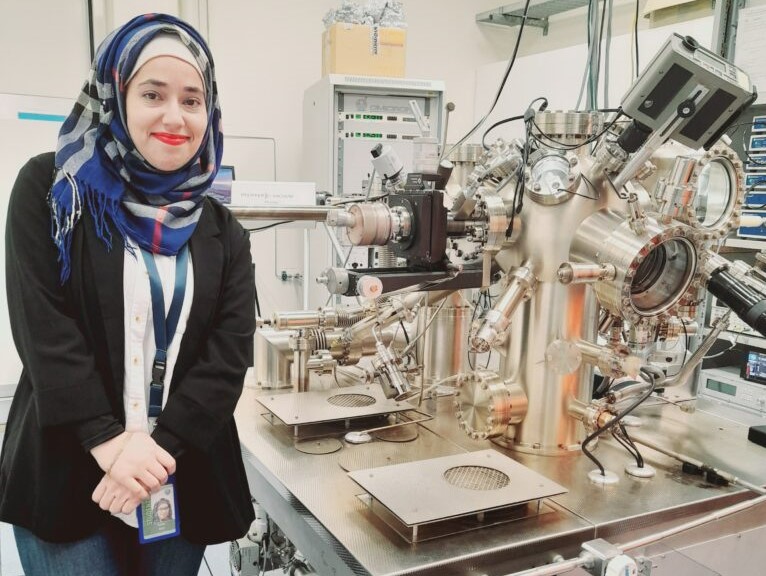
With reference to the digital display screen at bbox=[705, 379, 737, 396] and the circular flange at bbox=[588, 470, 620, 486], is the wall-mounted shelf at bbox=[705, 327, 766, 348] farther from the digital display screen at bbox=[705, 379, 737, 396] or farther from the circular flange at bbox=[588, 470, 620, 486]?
the circular flange at bbox=[588, 470, 620, 486]

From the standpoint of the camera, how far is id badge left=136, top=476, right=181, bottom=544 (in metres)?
0.93

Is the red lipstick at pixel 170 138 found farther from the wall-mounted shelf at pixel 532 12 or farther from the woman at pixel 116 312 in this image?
the wall-mounted shelf at pixel 532 12

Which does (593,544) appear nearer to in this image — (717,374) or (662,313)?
(662,313)

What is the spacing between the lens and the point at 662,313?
3.64 ft

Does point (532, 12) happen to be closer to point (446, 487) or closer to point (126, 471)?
point (446, 487)

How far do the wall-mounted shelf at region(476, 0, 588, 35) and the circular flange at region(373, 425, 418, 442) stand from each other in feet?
10.4

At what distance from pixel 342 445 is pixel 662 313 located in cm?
60

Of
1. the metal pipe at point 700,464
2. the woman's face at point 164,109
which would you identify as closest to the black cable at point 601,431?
the metal pipe at point 700,464

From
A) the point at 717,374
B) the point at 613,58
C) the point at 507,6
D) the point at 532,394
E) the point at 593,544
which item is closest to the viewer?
the point at 593,544

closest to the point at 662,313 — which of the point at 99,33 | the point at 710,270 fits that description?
the point at 710,270

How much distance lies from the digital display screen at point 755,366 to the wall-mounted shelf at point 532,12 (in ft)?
7.83

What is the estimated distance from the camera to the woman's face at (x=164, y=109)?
861mm

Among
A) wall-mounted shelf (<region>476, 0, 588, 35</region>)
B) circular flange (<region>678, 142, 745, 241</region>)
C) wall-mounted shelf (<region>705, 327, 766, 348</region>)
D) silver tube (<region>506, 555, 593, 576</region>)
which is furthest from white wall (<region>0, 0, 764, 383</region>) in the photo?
silver tube (<region>506, 555, 593, 576</region>)

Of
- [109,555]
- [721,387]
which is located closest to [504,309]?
[109,555]
